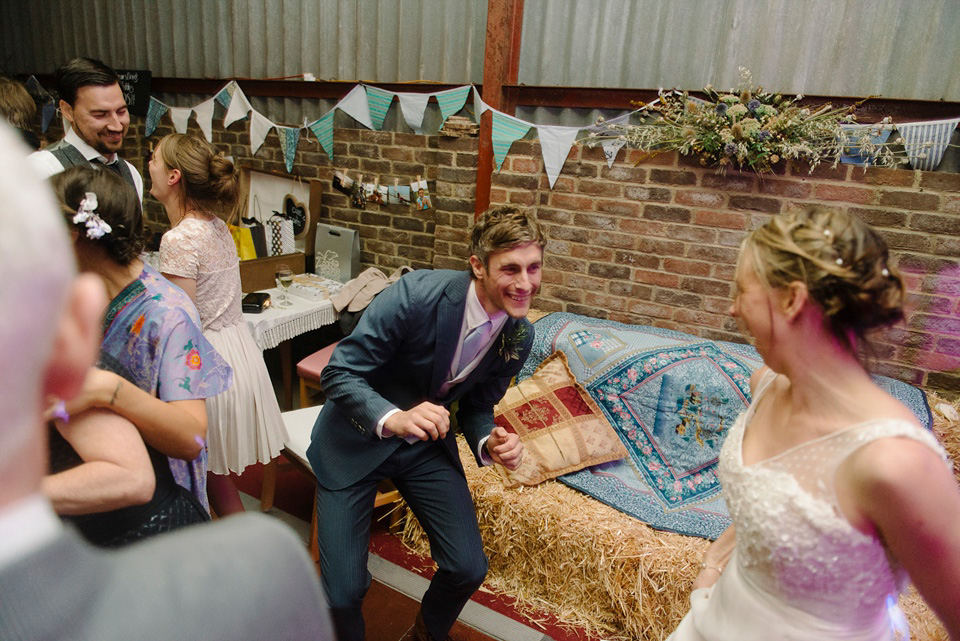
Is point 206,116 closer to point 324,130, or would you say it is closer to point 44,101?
point 324,130

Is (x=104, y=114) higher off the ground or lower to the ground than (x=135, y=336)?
higher

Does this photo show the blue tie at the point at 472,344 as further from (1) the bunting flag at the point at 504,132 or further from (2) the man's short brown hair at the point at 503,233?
(1) the bunting flag at the point at 504,132

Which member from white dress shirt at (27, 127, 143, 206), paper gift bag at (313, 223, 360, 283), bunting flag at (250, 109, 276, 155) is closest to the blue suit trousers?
white dress shirt at (27, 127, 143, 206)

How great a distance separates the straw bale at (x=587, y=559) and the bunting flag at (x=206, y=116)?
3.91 metres

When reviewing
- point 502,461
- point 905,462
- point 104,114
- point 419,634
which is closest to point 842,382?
point 905,462

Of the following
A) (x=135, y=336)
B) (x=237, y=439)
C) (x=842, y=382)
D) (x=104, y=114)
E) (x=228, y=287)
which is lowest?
(x=237, y=439)

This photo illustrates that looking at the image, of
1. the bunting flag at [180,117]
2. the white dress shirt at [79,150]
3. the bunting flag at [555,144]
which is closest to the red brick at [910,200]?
the bunting flag at [555,144]

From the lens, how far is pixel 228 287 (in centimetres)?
280

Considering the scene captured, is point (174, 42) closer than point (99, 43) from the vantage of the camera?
Yes

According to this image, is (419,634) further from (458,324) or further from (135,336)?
(135,336)

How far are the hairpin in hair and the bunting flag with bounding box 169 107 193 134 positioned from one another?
172 inches

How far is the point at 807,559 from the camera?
3.91 ft

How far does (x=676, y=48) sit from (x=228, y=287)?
265 centimetres

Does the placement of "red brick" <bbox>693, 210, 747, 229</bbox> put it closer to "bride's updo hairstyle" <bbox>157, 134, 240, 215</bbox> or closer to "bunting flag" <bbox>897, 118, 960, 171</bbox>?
"bunting flag" <bbox>897, 118, 960, 171</bbox>
